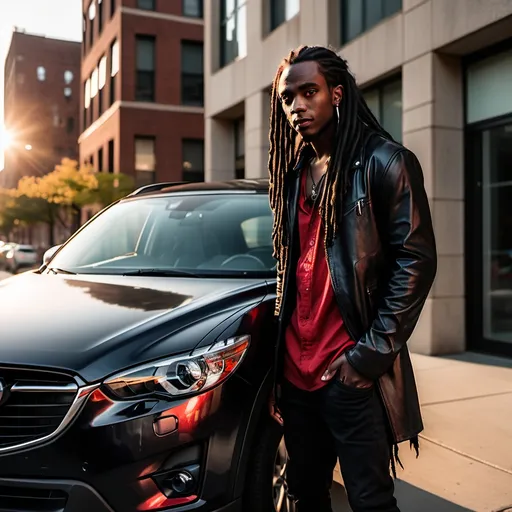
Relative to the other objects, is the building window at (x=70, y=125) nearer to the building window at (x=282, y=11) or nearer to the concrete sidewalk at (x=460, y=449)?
the building window at (x=282, y=11)

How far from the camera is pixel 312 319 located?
205cm

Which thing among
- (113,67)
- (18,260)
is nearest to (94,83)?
(113,67)

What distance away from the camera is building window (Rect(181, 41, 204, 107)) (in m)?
27.8

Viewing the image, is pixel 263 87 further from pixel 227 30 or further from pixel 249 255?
pixel 249 255

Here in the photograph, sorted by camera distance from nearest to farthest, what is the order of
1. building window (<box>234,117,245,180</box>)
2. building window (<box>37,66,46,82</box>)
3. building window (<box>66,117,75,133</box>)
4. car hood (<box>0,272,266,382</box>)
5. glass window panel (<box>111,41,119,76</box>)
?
1. car hood (<box>0,272,266,382</box>)
2. building window (<box>234,117,245,180</box>)
3. glass window panel (<box>111,41,119,76</box>)
4. building window (<box>66,117,75,133</box>)
5. building window (<box>37,66,46,82</box>)

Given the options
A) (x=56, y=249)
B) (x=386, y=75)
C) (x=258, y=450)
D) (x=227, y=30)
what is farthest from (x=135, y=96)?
(x=258, y=450)

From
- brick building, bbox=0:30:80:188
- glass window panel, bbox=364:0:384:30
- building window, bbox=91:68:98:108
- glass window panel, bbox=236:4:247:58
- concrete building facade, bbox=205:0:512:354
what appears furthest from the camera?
brick building, bbox=0:30:80:188

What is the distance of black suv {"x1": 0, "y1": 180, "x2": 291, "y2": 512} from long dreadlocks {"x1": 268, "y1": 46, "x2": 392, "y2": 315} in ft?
1.31

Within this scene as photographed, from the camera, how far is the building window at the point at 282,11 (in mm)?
11109

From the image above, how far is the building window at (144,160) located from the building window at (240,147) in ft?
43.5

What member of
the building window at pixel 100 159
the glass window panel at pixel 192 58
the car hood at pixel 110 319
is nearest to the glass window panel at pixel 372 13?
the car hood at pixel 110 319

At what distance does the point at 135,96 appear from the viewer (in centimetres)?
2645

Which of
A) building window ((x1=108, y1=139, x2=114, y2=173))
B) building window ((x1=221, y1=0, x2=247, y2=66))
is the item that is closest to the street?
building window ((x1=221, y1=0, x2=247, y2=66))

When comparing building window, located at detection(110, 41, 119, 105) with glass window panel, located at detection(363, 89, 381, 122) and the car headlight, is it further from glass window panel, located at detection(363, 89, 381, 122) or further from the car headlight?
the car headlight
